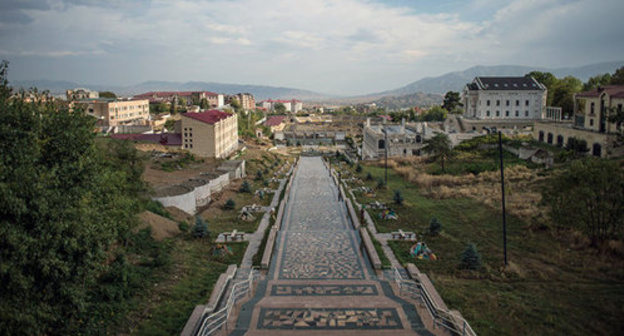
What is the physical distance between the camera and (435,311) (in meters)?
11.1

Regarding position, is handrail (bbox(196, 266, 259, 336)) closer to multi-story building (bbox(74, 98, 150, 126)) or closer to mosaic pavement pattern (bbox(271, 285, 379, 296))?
mosaic pavement pattern (bbox(271, 285, 379, 296))

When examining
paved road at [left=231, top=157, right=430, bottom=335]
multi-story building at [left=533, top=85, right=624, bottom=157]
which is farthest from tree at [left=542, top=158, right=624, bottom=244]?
multi-story building at [left=533, top=85, right=624, bottom=157]

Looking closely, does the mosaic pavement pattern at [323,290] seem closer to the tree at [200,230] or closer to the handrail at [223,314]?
the handrail at [223,314]

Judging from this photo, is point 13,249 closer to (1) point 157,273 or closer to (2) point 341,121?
(1) point 157,273

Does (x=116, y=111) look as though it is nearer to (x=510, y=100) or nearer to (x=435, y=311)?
(x=510, y=100)

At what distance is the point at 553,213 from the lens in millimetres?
18109

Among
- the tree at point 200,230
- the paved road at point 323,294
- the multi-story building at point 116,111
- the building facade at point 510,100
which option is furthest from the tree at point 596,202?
the multi-story building at point 116,111

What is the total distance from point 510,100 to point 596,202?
55.4 meters

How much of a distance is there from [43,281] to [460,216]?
19.7 metres

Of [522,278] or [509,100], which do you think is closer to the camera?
[522,278]

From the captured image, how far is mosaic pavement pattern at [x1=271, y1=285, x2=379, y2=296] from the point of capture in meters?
12.7

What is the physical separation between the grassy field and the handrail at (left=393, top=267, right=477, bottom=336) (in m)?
0.61

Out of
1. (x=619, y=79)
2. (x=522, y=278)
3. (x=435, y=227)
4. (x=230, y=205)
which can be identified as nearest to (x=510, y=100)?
(x=619, y=79)

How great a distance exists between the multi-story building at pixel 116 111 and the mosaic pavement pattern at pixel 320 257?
2150 inches
